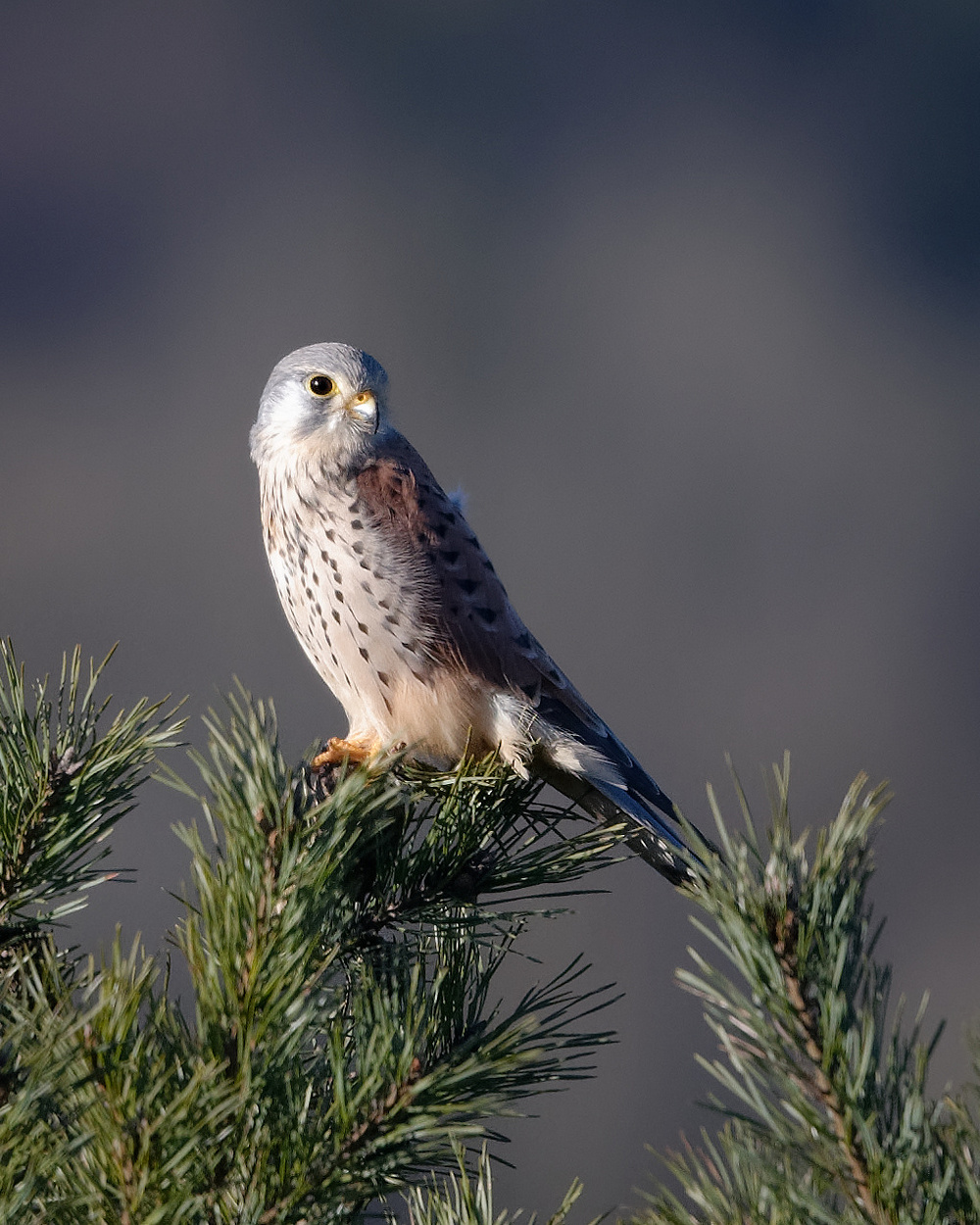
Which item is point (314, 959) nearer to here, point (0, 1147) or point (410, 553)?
point (0, 1147)

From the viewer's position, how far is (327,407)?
154cm

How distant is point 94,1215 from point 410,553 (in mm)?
995

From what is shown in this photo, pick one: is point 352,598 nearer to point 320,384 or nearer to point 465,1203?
point 320,384

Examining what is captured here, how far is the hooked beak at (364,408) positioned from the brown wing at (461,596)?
2.1 inches

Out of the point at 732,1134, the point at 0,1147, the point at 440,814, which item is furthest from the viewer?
the point at 440,814

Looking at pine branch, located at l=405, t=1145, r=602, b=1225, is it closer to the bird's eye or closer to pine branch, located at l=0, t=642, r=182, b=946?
pine branch, located at l=0, t=642, r=182, b=946

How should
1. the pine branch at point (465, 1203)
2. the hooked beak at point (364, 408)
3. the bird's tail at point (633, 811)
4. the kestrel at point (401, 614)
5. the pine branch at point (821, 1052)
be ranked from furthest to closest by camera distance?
the hooked beak at point (364, 408)
the kestrel at point (401, 614)
the bird's tail at point (633, 811)
the pine branch at point (465, 1203)
the pine branch at point (821, 1052)

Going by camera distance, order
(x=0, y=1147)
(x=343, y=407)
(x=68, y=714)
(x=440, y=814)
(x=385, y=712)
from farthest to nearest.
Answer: (x=343, y=407) < (x=385, y=712) < (x=440, y=814) < (x=68, y=714) < (x=0, y=1147)

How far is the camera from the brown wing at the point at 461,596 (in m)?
1.45

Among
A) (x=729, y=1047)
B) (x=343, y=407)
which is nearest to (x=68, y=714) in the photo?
(x=729, y=1047)

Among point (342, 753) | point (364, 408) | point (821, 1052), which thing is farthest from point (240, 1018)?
point (364, 408)

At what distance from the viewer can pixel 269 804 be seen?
0.62 metres

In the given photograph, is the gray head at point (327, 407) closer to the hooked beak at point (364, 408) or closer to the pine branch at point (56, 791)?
the hooked beak at point (364, 408)

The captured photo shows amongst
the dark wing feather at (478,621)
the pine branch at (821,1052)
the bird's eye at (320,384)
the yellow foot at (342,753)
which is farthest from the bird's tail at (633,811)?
the bird's eye at (320,384)
